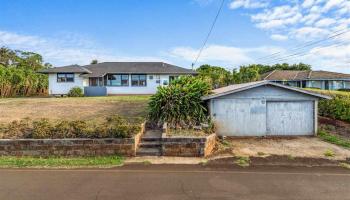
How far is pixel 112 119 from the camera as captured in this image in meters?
12.9

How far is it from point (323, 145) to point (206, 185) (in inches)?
279

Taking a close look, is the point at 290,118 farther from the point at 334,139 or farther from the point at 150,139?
the point at 150,139

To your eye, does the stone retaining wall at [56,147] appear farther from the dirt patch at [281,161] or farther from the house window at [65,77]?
the house window at [65,77]

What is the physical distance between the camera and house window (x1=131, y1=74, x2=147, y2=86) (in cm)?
3300

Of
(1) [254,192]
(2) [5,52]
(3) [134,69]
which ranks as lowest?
(1) [254,192]

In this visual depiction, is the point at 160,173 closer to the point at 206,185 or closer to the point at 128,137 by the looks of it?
the point at 206,185

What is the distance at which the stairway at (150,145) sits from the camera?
426 inches

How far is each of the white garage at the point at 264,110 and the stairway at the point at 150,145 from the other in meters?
3.27

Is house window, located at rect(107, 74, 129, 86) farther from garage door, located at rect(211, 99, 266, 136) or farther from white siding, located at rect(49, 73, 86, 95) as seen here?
garage door, located at rect(211, 99, 266, 136)

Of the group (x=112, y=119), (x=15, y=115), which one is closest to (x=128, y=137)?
(x=112, y=119)

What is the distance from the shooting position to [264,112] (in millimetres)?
14172

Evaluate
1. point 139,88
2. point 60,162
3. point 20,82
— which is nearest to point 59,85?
point 20,82

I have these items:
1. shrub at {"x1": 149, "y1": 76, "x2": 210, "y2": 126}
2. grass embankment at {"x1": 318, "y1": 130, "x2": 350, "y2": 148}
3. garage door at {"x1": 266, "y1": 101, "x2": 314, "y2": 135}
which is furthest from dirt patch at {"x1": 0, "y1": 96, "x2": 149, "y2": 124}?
grass embankment at {"x1": 318, "y1": 130, "x2": 350, "y2": 148}

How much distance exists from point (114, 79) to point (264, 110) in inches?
856
